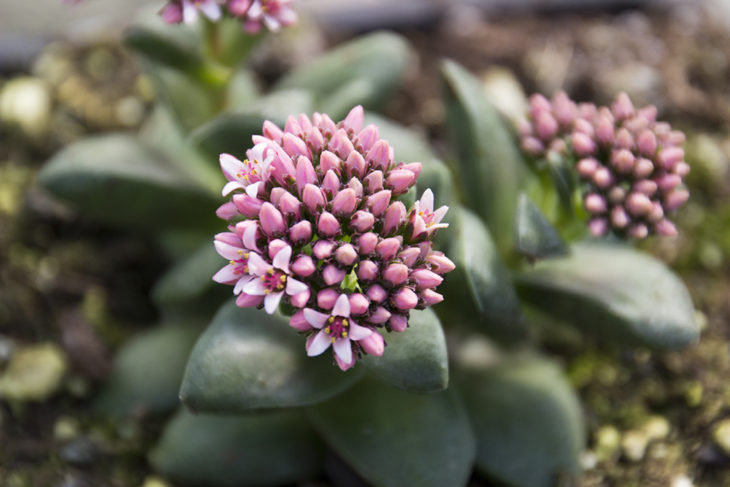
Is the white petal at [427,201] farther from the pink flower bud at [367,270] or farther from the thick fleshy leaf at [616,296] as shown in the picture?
the thick fleshy leaf at [616,296]

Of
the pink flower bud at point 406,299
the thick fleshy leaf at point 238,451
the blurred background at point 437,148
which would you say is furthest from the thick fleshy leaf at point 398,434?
the pink flower bud at point 406,299

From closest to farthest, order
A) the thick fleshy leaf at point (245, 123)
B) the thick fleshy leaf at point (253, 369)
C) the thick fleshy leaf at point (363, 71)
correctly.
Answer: the thick fleshy leaf at point (253, 369), the thick fleshy leaf at point (245, 123), the thick fleshy leaf at point (363, 71)

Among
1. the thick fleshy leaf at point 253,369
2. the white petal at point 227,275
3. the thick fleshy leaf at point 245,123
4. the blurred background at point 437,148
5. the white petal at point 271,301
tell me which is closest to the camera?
the white petal at point 271,301

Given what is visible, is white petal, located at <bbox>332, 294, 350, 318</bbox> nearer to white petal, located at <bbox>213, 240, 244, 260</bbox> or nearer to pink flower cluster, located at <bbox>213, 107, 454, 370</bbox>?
pink flower cluster, located at <bbox>213, 107, 454, 370</bbox>

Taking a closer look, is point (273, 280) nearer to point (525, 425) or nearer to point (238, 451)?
point (238, 451)

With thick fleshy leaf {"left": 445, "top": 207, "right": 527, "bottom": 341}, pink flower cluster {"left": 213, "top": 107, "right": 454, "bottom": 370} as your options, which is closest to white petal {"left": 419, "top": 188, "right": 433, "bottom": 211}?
pink flower cluster {"left": 213, "top": 107, "right": 454, "bottom": 370}

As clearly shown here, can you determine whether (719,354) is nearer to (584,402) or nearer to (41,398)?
(584,402)

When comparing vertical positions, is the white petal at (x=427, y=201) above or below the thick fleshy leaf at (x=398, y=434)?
above
